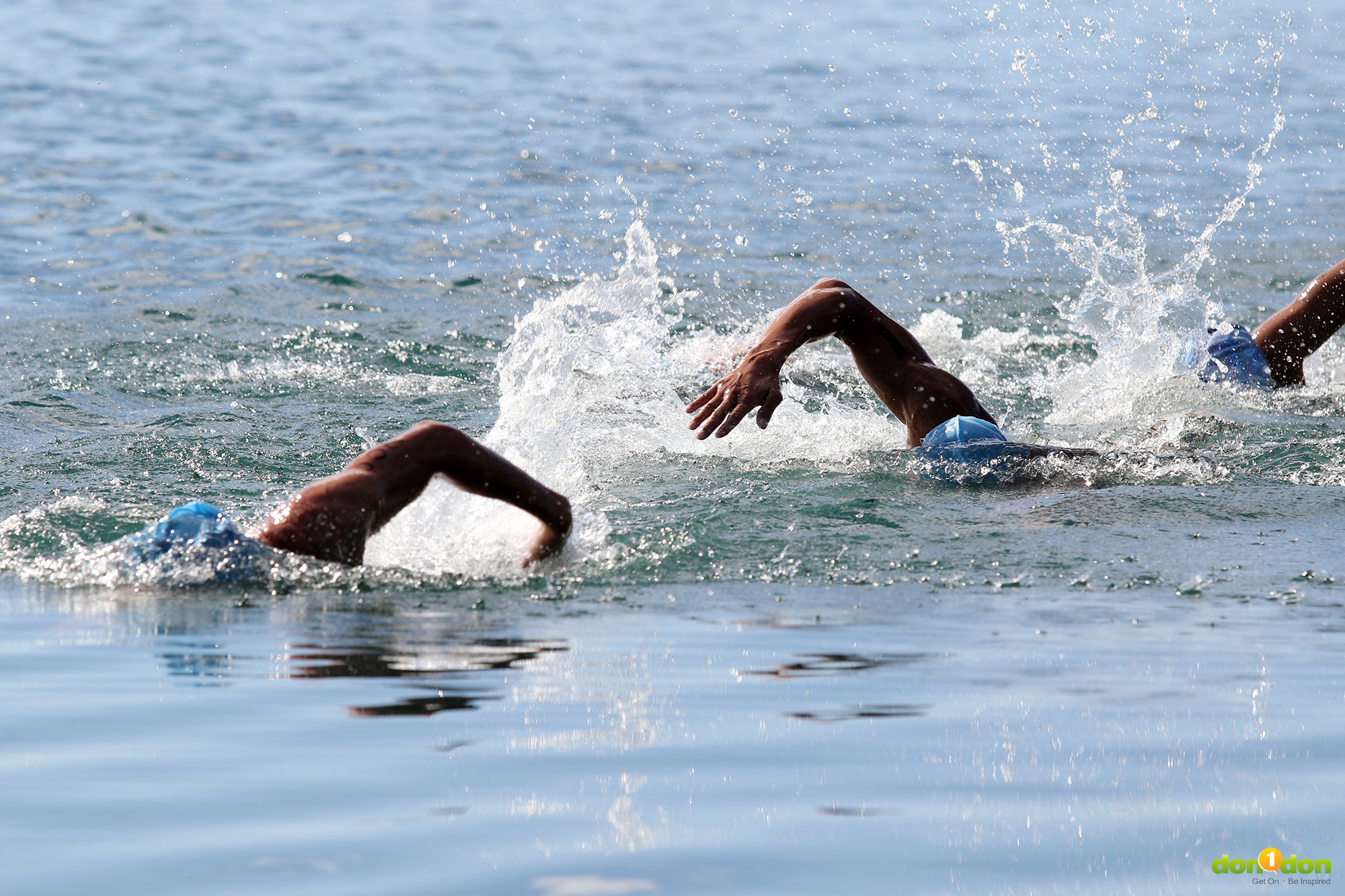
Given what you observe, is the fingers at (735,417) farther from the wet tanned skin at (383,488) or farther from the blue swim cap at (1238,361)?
the blue swim cap at (1238,361)

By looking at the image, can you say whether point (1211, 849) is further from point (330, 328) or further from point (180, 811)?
point (330, 328)

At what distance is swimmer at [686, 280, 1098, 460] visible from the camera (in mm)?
6133

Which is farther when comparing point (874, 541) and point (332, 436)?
point (332, 436)

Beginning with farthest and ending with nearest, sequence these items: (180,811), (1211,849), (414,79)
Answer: (414,79), (180,811), (1211,849)

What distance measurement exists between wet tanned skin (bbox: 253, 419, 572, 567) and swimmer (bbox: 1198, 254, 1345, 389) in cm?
475

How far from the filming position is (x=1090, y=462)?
661cm

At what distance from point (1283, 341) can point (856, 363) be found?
2.90m

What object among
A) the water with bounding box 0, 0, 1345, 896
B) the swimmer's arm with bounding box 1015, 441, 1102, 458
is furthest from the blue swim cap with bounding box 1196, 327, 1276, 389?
the swimmer's arm with bounding box 1015, 441, 1102, 458

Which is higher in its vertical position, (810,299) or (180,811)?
(810,299)

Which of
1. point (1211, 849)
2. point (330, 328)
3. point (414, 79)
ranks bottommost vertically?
point (1211, 849)

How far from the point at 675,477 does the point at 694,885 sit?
4.35 meters

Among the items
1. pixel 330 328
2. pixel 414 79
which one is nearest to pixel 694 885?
pixel 330 328

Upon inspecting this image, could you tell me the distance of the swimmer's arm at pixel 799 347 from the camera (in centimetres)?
563

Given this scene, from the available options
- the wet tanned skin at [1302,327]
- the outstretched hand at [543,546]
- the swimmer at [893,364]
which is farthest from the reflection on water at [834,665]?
the wet tanned skin at [1302,327]
